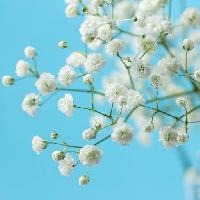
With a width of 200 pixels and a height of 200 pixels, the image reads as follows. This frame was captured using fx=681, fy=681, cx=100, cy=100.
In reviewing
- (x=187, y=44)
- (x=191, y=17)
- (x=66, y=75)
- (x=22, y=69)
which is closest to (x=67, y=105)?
(x=66, y=75)

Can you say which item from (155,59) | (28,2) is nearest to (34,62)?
(155,59)

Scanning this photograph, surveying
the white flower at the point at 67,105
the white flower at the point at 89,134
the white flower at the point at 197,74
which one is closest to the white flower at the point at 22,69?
the white flower at the point at 67,105

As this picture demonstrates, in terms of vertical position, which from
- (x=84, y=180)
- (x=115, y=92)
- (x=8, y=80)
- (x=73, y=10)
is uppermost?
(x=73, y=10)

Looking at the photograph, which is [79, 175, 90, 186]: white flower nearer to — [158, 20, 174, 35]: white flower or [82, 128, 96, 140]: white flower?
[82, 128, 96, 140]: white flower

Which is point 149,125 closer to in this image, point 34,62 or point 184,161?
point 34,62

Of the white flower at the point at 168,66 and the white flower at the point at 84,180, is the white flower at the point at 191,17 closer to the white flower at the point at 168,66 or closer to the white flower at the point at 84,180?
the white flower at the point at 168,66

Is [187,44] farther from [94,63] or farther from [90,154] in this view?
[90,154]
